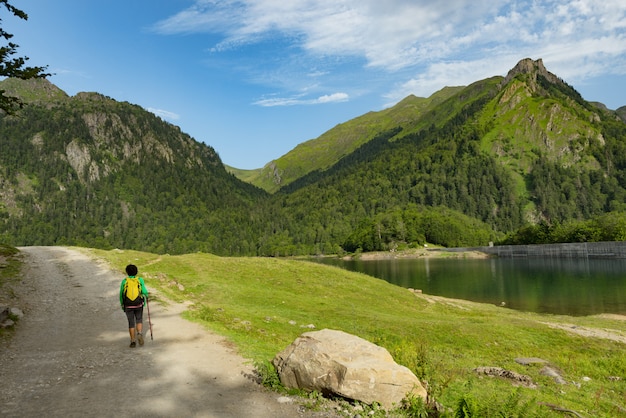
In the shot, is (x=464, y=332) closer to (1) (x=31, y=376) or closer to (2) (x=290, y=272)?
(2) (x=290, y=272)

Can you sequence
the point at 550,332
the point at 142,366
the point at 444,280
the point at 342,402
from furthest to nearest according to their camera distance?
1. the point at 444,280
2. the point at 550,332
3. the point at 142,366
4. the point at 342,402

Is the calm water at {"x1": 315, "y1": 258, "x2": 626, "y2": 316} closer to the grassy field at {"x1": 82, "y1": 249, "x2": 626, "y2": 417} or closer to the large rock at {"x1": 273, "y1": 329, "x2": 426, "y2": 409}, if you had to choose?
the grassy field at {"x1": 82, "y1": 249, "x2": 626, "y2": 417}

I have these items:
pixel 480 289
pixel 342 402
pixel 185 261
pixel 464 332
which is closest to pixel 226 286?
pixel 185 261

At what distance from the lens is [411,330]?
29281 mm

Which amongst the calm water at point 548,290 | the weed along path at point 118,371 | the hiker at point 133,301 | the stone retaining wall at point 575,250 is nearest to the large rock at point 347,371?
the weed along path at point 118,371

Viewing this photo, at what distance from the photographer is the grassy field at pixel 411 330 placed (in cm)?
1441

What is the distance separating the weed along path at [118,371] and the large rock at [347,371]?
0.94m


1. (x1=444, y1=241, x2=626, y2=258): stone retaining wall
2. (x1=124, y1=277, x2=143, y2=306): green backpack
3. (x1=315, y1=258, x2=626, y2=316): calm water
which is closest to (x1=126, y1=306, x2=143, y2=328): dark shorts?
(x1=124, y1=277, x2=143, y2=306): green backpack

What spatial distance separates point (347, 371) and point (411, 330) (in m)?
19.7

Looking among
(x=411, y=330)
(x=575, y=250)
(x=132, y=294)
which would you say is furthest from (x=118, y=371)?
(x=575, y=250)

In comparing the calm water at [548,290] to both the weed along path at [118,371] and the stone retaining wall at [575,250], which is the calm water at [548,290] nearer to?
the stone retaining wall at [575,250]

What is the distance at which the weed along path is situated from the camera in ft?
34.7

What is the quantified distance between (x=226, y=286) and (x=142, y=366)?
79.3ft

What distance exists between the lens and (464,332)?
30109 millimetres
